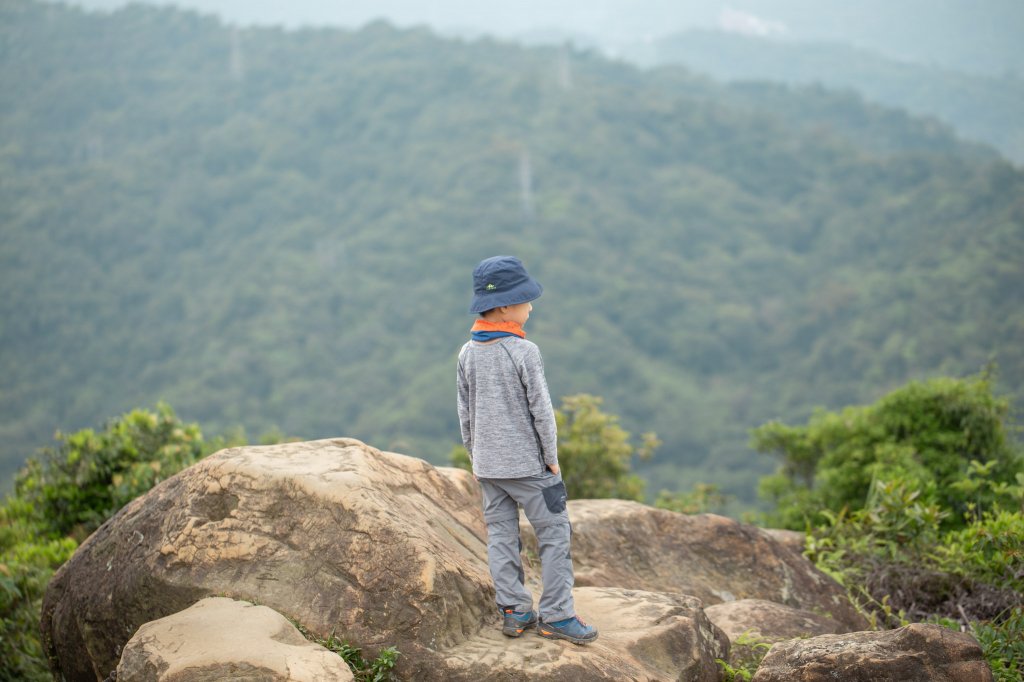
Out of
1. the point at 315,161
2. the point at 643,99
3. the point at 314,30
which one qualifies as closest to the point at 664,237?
the point at 643,99

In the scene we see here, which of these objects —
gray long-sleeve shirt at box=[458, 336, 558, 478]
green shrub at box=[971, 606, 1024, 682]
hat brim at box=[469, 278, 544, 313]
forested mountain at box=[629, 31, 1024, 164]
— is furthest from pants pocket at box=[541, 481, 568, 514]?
forested mountain at box=[629, 31, 1024, 164]

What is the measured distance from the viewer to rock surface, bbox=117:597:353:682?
4066 mm

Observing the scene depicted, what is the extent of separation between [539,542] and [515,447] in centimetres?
51

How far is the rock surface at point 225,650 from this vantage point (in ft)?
13.3

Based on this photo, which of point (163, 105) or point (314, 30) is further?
point (314, 30)

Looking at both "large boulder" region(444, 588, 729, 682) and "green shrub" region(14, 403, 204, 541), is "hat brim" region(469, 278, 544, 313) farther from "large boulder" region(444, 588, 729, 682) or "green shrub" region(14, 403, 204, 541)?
"green shrub" region(14, 403, 204, 541)

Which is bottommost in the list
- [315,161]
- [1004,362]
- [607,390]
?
[607,390]

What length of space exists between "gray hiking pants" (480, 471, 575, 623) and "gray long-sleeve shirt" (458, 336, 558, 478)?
0.09 meters

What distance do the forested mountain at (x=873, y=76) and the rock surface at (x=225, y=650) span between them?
10030cm

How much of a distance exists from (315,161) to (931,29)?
88.3 meters

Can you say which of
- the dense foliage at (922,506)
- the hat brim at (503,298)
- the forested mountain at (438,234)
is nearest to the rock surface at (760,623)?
the dense foliage at (922,506)

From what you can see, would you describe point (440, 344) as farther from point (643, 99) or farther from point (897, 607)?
point (897, 607)

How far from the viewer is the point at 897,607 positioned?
6.48 meters

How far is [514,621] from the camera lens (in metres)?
4.74
